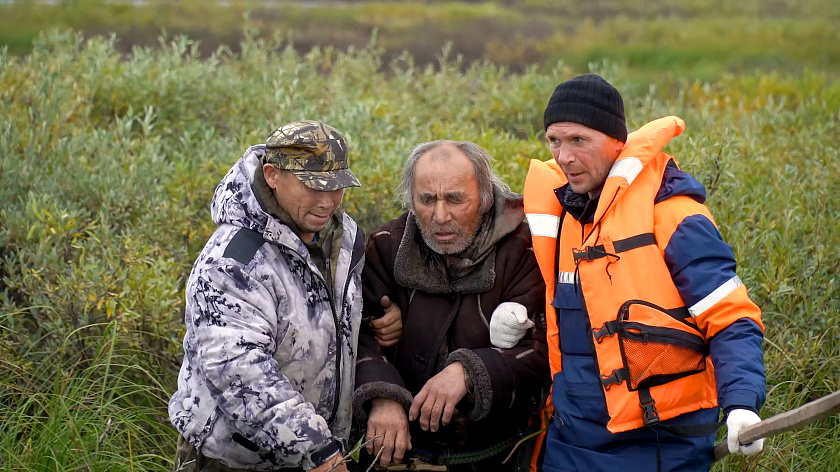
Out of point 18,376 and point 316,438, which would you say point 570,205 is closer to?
point 316,438

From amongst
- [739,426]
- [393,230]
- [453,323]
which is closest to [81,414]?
[393,230]

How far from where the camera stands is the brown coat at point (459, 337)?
3.55 m

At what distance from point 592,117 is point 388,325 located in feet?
3.88

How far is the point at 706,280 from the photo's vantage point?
117 inches

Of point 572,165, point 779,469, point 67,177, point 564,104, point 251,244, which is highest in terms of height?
point 564,104

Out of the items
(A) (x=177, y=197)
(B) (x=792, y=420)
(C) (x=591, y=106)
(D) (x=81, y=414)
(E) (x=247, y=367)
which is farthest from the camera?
(A) (x=177, y=197)

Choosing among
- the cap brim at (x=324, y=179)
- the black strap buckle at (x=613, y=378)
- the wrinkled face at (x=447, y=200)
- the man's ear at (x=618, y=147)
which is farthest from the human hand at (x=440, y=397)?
the man's ear at (x=618, y=147)

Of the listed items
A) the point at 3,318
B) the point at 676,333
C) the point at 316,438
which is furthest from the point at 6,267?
the point at 676,333

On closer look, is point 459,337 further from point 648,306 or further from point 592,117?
point 592,117

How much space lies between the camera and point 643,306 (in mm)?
3049

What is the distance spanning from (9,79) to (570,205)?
5.47m

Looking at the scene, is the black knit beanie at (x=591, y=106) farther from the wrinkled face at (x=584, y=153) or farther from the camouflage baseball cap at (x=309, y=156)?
the camouflage baseball cap at (x=309, y=156)

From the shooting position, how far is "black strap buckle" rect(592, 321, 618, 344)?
10.2ft

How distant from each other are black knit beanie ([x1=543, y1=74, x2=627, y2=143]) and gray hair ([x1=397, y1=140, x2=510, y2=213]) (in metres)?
0.49
